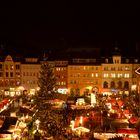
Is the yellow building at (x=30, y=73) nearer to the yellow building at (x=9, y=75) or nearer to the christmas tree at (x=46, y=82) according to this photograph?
the yellow building at (x=9, y=75)

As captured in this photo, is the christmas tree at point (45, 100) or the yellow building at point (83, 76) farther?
the yellow building at point (83, 76)

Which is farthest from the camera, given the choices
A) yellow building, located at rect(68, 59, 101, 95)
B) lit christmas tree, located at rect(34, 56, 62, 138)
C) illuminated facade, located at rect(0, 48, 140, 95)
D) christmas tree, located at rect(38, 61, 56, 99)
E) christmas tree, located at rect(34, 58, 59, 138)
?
yellow building, located at rect(68, 59, 101, 95)

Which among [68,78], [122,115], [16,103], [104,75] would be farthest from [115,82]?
[122,115]

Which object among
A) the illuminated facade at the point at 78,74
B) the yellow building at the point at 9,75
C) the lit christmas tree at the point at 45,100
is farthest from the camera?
the illuminated facade at the point at 78,74

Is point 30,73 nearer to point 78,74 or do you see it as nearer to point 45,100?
point 78,74

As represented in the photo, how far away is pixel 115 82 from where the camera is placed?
50.0 m

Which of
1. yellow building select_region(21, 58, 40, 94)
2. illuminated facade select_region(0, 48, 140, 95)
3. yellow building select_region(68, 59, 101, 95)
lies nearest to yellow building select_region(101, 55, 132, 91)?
illuminated facade select_region(0, 48, 140, 95)

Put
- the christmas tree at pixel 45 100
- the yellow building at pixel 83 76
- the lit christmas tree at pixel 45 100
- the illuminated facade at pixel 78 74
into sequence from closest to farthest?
the lit christmas tree at pixel 45 100, the christmas tree at pixel 45 100, the illuminated facade at pixel 78 74, the yellow building at pixel 83 76

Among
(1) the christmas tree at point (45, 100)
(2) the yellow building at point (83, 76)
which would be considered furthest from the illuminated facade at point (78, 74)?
(1) the christmas tree at point (45, 100)

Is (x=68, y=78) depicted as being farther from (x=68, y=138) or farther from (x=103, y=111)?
(x=68, y=138)

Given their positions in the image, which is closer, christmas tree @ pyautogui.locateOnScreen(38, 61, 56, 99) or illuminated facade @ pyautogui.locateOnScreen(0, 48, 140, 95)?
christmas tree @ pyautogui.locateOnScreen(38, 61, 56, 99)

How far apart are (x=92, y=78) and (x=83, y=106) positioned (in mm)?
15383

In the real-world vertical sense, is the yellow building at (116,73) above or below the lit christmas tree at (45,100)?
above

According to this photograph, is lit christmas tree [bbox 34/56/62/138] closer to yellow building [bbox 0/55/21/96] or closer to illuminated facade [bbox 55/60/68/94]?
illuminated facade [bbox 55/60/68/94]
